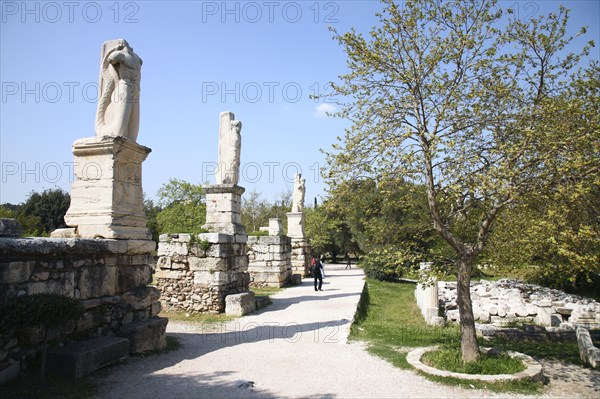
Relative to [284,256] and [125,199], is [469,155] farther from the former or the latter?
[284,256]

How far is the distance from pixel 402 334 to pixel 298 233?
494 inches

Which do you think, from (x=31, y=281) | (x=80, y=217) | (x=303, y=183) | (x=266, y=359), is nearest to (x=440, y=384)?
(x=266, y=359)

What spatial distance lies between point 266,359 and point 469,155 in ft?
14.0

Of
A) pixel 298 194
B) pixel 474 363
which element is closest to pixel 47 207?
pixel 298 194

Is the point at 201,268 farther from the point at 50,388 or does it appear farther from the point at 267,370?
the point at 50,388

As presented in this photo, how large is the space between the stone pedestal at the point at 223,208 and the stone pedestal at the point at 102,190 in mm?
4808

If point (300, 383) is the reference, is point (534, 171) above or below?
above

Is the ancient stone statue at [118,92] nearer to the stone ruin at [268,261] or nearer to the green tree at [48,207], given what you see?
the stone ruin at [268,261]

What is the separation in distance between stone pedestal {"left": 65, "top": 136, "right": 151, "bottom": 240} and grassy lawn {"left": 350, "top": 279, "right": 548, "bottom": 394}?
4.52 m

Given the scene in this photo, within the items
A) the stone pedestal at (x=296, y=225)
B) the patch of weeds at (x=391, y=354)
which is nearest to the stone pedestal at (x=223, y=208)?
the patch of weeds at (x=391, y=354)

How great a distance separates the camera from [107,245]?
19.4 ft

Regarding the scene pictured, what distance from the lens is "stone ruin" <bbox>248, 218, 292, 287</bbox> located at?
16203mm

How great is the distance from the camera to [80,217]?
6.34 metres

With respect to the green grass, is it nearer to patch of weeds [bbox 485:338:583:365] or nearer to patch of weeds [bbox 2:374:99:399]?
patch of weeds [bbox 485:338:583:365]
